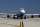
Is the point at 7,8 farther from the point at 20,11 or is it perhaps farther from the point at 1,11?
the point at 20,11

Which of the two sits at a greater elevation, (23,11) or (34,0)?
(34,0)

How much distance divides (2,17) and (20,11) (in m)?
0.36

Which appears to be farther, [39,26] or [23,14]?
[23,14]

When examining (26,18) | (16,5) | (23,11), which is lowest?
(26,18)

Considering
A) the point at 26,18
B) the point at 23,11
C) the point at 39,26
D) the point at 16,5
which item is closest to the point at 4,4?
the point at 16,5

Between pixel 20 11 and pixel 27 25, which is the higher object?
pixel 20 11

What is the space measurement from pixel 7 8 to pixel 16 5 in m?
0.17

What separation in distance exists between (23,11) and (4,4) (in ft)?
1.22

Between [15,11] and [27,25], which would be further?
[15,11]

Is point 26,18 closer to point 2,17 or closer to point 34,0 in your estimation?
point 34,0

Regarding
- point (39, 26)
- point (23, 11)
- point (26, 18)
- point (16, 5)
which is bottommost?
point (39, 26)

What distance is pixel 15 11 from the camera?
1146 mm

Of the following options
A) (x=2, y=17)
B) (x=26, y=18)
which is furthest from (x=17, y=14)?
(x=2, y=17)

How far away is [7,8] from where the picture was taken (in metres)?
1.16
